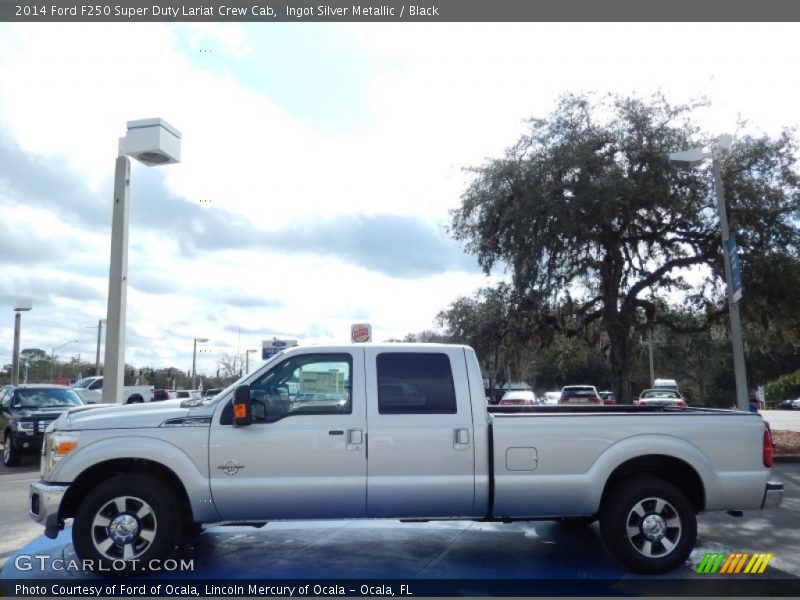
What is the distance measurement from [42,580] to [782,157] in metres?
19.1

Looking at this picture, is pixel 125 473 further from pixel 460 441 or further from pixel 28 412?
pixel 28 412

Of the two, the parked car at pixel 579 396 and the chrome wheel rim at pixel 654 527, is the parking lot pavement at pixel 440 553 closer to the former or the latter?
the chrome wheel rim at pixel 654 527

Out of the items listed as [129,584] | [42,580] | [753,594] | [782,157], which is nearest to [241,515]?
[129,584]

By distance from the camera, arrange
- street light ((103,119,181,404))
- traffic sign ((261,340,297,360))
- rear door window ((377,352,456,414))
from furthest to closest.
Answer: traffic sign ((261,340,297,360)), street light ((103,119,181,404)), rear door window ((377,352,456,414))

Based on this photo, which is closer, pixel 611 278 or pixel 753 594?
pixel 753 594

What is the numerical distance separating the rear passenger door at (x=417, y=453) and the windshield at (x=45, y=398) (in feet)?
42.0

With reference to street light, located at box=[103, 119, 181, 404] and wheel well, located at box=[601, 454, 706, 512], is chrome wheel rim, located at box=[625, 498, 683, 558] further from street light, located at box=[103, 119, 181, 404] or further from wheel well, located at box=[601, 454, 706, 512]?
street light, located at box=[103, 119, 181, 404]

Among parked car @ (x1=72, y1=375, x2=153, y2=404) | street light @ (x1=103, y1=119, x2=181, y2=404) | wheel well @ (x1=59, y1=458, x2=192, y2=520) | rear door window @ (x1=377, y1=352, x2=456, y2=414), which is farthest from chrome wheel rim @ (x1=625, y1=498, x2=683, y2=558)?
parked car @ (x1=72, y1=375, x2=153, y2=404)

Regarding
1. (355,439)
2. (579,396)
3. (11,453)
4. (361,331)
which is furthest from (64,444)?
(579,396)

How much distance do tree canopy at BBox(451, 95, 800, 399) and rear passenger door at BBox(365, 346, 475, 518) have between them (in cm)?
1241

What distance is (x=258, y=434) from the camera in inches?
248

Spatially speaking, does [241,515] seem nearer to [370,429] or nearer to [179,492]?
[179,492]

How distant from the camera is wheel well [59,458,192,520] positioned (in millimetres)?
6309

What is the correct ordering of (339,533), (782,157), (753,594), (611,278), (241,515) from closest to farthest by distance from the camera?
(753,594)
(241,515)
(339,533)
(782,157)
(611,278)
